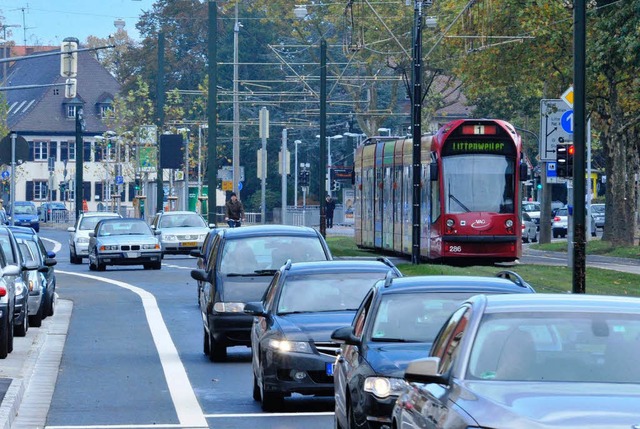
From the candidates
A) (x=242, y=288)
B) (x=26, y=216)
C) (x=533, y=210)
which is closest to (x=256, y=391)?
(x=242, y=288)

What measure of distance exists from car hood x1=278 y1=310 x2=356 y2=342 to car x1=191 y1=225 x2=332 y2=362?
165 inches

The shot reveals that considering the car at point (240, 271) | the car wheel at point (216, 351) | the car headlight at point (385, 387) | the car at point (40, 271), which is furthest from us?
the car at point (40, 271)

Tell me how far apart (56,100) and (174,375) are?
12854cm

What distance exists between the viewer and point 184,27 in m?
118

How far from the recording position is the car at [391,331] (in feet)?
38.1

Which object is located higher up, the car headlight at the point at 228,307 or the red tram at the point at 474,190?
the red tram at the point at 474,190

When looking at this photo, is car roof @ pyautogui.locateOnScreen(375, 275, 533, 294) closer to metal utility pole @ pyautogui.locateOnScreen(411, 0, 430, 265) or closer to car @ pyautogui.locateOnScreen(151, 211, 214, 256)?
metal utility pole @ pyautogui.locateOnScreen(411, 0, 430, 265)

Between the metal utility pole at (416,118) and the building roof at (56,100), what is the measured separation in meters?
106

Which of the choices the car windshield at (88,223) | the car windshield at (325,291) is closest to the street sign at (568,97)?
the car windshield at (325,291)

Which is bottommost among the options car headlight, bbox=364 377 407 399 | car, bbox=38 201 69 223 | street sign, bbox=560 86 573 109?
car, bbox=38 201 69 223

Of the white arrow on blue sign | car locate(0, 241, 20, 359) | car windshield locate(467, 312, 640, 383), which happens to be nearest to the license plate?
car locate(0, 241, 20, 359)

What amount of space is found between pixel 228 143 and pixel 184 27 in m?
10.7

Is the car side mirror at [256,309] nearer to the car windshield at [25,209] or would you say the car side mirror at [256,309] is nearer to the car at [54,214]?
the car windshield at [25,209]

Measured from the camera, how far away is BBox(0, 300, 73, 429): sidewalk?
14.6 m
